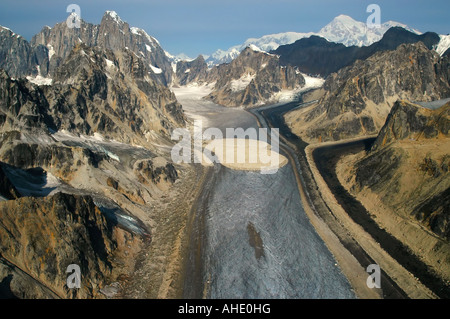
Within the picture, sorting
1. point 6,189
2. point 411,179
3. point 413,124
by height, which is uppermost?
point 413,124

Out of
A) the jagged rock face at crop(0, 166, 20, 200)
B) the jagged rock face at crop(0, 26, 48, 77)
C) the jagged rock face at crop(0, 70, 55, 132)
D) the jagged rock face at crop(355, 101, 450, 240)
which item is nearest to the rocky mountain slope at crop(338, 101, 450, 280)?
the jagged rock face at crop(355, 101, 450, 240)

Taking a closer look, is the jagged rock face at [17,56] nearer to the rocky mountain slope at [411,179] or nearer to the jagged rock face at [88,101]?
the jagged rock face at [88,101]

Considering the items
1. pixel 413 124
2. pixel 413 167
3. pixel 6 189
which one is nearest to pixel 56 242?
pixel 6 189

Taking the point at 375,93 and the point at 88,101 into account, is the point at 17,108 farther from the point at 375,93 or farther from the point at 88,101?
the point at 375,93

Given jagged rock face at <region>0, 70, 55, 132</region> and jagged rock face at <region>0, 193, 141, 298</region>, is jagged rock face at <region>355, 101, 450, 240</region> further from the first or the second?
jagged rock face at <region>0, 70, 55, 132</region>

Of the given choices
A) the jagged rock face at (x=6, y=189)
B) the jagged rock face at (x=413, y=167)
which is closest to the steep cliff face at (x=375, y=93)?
the jagged rock face at (x=413, y=167)

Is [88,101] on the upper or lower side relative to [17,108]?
upper

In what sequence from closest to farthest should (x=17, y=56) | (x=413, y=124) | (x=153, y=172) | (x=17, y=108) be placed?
(x=17, y=108) < (x=153, y=172) < (x=413, y=124) < (x=17, y=56)
